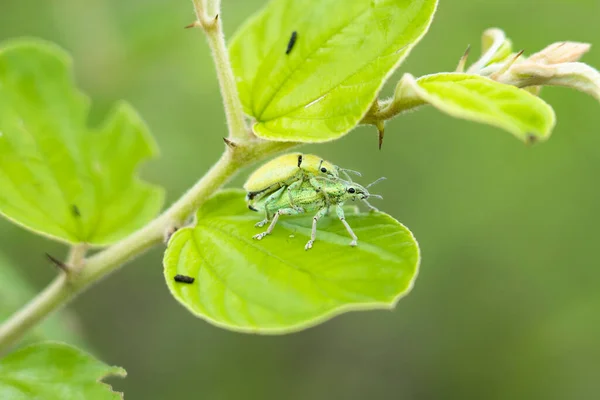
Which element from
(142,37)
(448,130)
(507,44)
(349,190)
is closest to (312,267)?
(349,190)

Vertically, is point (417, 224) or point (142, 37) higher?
point (142, 37)

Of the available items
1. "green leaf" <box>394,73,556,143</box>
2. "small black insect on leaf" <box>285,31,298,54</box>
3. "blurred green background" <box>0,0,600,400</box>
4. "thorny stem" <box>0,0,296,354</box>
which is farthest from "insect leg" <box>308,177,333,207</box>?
"blurred green background" <box>0,0,600,400</box>

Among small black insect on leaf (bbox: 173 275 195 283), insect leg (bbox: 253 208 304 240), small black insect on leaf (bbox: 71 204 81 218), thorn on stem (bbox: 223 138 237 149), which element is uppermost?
thorn on stem (bbox: 223 138 237 149)

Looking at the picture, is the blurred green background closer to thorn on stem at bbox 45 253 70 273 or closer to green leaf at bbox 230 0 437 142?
thorn on stem at bbox 45 253 70 273

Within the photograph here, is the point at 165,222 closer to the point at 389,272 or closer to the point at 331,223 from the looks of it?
the point at 331,223

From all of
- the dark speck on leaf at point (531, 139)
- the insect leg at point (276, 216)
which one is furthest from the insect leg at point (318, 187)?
the dark speck on leaf at point (531, 139)
